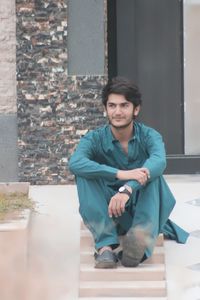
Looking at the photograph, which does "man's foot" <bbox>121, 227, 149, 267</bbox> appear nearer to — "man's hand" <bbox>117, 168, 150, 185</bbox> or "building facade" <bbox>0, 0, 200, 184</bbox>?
"man's hand" <bbox>117, 168, 150, 185</bbox>

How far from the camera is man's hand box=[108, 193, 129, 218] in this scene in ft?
15.4

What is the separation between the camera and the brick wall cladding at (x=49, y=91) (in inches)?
298

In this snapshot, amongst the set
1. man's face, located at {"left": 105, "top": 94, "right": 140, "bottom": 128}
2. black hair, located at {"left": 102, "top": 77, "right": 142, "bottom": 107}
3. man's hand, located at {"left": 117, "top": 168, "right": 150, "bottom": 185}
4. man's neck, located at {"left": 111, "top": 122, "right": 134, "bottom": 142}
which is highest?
black hair, located at {"left": 102, "top": 77, "right": 142, "bottom": 107}

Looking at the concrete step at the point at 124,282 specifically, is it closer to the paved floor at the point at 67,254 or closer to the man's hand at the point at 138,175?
the paved floor at the point at 67,254

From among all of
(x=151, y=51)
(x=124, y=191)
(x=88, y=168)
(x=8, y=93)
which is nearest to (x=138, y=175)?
(x=124, y=191)

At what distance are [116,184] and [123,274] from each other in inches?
22.4

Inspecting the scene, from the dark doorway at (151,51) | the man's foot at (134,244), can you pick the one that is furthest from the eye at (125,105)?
the dark doorway at (151,51)

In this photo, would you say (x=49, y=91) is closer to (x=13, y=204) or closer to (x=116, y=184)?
(x=13, y=204)

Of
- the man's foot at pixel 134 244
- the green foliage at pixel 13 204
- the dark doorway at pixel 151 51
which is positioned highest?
the dark doorway at pixel 151 51

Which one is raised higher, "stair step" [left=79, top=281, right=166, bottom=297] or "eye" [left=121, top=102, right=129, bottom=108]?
"eye" [left=121, top=102, right=129, bottom=108]

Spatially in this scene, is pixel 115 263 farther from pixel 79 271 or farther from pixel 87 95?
pixel 87 95

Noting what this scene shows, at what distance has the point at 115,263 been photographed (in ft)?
16.0

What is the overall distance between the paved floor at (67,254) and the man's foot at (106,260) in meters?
0.20

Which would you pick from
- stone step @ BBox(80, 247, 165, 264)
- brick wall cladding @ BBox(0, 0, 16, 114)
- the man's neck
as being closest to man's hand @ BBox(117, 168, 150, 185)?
the man's neck
